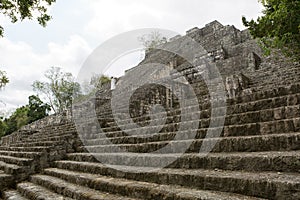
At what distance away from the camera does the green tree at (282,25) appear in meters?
5.32

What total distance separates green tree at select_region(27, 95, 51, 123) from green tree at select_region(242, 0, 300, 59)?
27.9 meters

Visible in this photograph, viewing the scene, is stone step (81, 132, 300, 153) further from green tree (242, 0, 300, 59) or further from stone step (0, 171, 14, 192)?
green tree (242, 0, 300, 59)

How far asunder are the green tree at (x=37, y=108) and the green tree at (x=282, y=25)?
27900 millimetres

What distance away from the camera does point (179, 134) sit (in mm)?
3420

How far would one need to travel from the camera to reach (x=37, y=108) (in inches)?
1161

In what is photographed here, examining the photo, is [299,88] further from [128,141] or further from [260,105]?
[128,141]

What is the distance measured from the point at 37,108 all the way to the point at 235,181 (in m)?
31.4

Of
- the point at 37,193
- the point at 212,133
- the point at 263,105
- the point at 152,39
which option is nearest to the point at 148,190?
the point at 212,133

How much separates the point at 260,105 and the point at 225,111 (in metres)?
0.51

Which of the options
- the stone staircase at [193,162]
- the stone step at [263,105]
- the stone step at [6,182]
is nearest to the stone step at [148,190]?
the stone staircase at [193,162]

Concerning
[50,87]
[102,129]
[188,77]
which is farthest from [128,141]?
[50,87]

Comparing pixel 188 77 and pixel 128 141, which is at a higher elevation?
pixel 188 77

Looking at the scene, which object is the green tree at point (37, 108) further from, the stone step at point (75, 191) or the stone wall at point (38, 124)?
the stone step at point (75, 191)

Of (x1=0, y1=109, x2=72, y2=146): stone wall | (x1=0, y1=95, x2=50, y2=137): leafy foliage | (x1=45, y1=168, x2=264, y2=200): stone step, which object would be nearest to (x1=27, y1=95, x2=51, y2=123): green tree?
(x1=0, y1=95, x2=50, y2=137): leafy foliage
